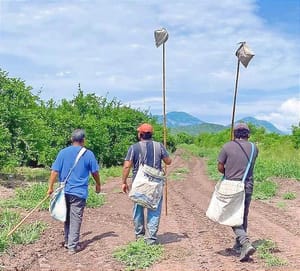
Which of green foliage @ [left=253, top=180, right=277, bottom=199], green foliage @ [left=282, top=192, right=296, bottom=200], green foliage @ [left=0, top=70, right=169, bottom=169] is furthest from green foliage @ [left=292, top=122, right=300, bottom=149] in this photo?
green foliage @ [left=282, top=192, right=296, bottom=200]

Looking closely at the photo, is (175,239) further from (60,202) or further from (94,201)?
(94,201)

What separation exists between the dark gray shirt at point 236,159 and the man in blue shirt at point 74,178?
204 cm

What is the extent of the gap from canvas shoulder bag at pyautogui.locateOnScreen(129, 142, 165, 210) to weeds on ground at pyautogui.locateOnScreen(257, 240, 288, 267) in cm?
171

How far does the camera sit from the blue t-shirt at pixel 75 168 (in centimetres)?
836

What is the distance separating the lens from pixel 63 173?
8398 mm

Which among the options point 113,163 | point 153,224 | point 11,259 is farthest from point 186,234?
point 113,163

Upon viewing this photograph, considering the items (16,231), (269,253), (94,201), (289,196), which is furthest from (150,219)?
(289,196)

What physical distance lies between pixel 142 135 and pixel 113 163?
22.4m

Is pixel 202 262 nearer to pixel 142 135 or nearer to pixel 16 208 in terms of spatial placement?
pixel 142 135

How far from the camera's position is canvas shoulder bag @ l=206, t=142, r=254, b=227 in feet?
25.0

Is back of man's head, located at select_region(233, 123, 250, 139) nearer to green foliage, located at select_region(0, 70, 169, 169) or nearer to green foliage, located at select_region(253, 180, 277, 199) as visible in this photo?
green foliage, located at select_region(253, 180, 277, 199)

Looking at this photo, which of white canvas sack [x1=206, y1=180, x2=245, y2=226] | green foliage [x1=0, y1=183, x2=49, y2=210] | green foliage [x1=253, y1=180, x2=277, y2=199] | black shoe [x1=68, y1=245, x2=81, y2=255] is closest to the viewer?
white canvas sack [x1=206, y1=180, x2=245, y2=226]

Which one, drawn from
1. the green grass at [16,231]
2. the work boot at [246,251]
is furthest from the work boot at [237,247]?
the green grass at [16,231]

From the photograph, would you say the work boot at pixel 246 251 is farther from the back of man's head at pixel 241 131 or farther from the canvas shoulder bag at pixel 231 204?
the back of man's head at pixel 241 131
